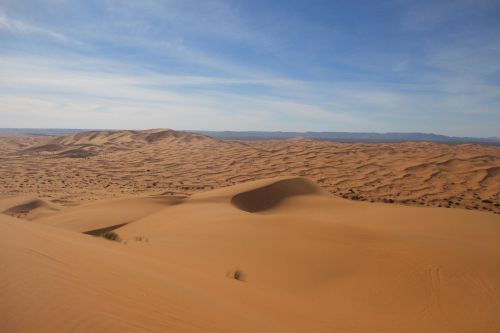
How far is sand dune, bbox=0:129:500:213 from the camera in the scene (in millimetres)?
17016

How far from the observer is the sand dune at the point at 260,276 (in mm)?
3285

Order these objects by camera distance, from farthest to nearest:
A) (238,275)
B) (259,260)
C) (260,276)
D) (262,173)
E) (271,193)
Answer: (262,173) → (271,193) → (259,260) → (260,276) → (238,275)

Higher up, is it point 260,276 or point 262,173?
point 260,276

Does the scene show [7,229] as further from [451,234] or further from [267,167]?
[267,167]

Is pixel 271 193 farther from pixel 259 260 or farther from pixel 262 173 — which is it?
pixel 262 173

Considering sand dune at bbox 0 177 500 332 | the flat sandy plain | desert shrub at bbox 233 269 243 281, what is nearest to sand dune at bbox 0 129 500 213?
the flat sandy plain

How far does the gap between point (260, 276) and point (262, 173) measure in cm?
1782

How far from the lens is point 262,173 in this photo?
2409cm

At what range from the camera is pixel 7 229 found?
566 cm

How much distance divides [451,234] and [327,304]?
5.83 metres

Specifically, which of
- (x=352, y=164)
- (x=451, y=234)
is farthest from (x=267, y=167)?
(x=451, y=234)

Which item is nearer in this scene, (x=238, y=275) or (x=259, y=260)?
(x=238, y=275)

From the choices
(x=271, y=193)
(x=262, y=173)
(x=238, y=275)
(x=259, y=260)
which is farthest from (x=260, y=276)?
(x=262, y=173)

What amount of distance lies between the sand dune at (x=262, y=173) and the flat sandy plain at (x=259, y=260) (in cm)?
22
